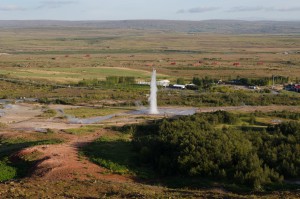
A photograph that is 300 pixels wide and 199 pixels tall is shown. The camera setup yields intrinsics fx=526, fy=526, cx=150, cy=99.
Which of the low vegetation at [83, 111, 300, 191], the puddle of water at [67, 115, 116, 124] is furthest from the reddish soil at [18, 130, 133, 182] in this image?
the puddle of water at [67, 115, 116, 124]

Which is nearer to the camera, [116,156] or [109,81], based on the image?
[116,156]

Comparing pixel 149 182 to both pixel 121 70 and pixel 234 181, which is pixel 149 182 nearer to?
pixel 234 181

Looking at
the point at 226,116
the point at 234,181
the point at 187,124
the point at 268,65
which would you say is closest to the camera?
the point at 234,181

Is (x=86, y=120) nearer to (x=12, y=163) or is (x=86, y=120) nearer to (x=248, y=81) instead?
(x=12, y=163)

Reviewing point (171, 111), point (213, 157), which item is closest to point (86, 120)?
point (171, 111)

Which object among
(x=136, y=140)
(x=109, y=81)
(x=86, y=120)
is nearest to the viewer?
(x=136, y=140)

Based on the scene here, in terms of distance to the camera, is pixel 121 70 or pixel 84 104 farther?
pixel 121 70

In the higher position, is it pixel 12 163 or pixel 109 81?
pixel 12 163

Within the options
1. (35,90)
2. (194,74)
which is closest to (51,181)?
(35,90)
